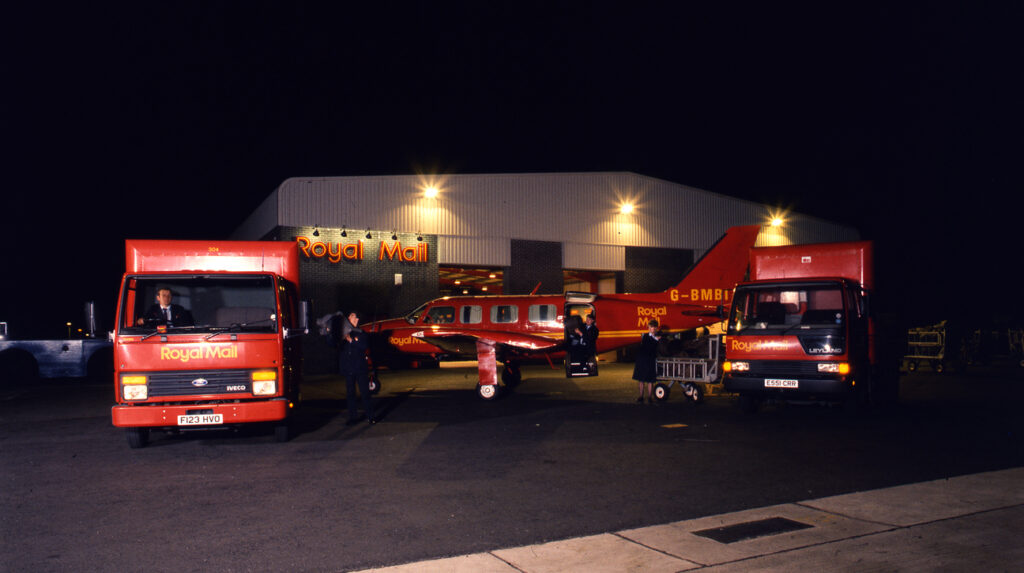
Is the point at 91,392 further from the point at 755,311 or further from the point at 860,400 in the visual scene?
the point at 860,400

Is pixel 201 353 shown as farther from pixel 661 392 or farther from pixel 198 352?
pixel 661 392

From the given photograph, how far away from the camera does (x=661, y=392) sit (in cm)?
1455

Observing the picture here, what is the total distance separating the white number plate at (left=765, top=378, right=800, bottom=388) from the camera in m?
11.6

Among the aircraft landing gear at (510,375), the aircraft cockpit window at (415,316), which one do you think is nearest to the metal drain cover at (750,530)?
the aircraft landing gear at (510,375)

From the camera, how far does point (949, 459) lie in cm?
832

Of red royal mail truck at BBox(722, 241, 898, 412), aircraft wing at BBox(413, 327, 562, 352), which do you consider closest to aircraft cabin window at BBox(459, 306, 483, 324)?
aircraft wing at BBox(413, 327, 562, 352)

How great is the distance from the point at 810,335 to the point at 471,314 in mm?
10002

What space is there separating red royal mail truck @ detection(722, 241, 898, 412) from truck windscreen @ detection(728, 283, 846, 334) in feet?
0.05

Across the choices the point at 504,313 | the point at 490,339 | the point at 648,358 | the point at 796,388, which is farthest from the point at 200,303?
the point at 796,388

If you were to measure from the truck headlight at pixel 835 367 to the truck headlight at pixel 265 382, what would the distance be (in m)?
8.99

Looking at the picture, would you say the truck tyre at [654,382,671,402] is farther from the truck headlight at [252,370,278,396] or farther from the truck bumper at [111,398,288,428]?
the truck headlight at [252,370,278,396]

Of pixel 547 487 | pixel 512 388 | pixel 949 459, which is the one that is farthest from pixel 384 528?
pixel 512 388

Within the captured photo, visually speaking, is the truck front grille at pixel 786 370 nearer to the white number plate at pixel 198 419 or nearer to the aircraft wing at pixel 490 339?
the aircraft wing at pixel 490 339

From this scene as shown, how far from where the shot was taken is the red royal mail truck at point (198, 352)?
348 inches
